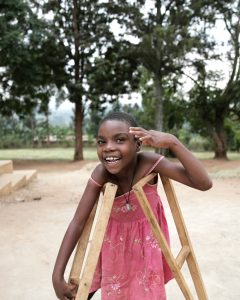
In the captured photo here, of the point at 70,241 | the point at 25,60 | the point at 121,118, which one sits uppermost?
the point at 25,60

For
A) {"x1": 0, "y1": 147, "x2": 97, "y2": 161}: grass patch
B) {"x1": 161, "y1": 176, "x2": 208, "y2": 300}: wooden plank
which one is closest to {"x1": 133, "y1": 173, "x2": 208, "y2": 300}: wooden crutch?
{"x1": 161, "y1": 176, "x2": 208, "y2": 300}: wooden plank

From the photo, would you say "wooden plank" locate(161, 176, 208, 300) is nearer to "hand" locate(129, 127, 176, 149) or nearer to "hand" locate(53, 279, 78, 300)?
"hand" locate(129, 127, 176, 149)

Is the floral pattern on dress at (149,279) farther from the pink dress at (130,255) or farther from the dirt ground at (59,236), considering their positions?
the dirt ground at (59,236)

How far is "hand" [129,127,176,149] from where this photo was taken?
1.45 metres

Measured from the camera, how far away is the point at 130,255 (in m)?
1.78

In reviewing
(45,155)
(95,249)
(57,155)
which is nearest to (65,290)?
(95,249)

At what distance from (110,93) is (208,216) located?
1200 cm

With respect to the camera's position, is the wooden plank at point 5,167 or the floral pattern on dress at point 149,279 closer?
the floral pattern on dress at point 149,279

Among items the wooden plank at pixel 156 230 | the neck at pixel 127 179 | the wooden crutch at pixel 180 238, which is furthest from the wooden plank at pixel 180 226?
the wooden plank at pixel 156 230

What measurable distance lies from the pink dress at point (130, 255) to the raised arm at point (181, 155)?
0.82 ft

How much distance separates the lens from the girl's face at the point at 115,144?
1516 millimetres

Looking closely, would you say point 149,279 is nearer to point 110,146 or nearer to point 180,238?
point 180,238

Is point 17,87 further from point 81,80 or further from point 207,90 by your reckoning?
point 207,90

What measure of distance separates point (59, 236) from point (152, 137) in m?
3.53
